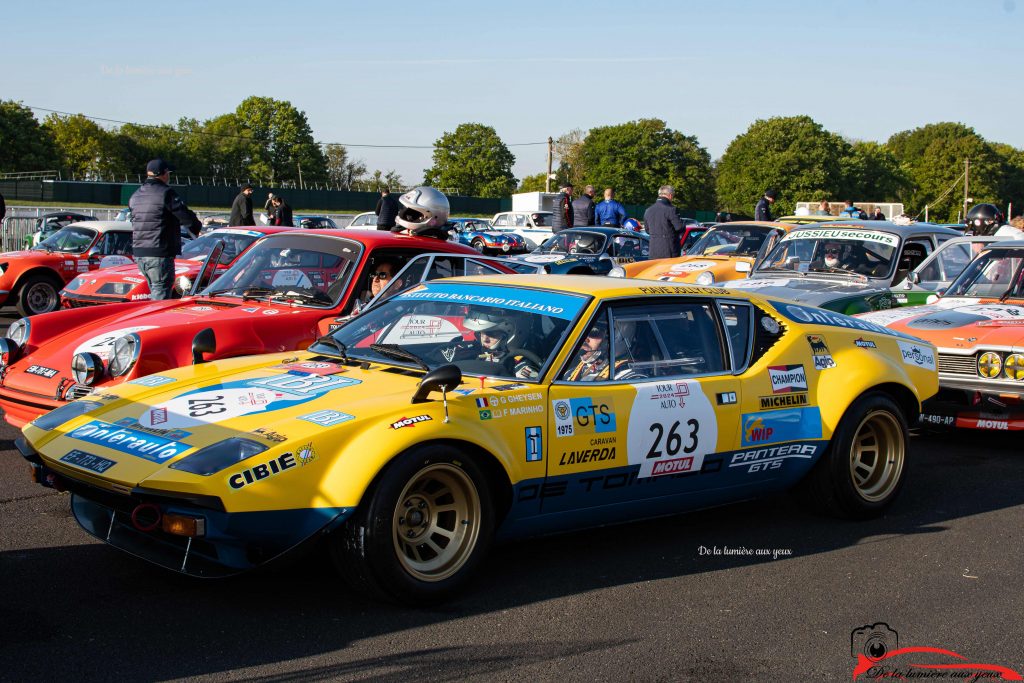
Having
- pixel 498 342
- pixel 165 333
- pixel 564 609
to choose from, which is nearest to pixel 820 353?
pixel 498 342

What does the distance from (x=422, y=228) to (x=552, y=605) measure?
5286mm

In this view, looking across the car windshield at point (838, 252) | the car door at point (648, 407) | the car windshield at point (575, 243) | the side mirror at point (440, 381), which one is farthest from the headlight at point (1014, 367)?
the car windshield at point (575, 243)

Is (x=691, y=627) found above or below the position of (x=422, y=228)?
below

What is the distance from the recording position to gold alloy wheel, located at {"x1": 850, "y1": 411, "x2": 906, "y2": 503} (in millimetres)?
5652

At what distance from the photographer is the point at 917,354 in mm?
6004

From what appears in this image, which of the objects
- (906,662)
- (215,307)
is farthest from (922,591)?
(215,307)

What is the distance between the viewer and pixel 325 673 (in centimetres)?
347

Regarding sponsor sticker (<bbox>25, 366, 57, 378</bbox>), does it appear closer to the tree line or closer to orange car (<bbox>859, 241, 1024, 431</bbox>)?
orange car (<bbox>859, 241, 1024, 431</bbox>)

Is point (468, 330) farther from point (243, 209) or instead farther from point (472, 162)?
point (472, 162)

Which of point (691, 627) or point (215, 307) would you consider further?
point (215, 307)

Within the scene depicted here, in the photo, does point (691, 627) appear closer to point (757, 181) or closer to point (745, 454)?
point (745, 454)

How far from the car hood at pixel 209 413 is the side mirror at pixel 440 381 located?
8 cm

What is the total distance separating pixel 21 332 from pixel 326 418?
3598 millimetres

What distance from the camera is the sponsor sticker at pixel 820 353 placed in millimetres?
5441
